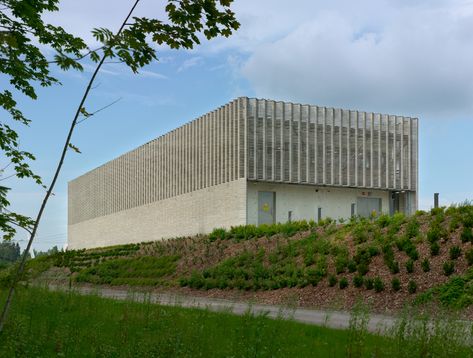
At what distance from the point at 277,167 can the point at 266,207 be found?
2.82m

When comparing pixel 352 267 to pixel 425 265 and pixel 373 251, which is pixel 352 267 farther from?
pixel 425 265

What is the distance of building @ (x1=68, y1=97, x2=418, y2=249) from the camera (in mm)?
37688

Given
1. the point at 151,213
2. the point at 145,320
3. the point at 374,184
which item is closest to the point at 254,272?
the point at 145,320

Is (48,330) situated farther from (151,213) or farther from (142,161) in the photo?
(142,161)

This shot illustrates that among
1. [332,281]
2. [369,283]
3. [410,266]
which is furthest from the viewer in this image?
[332,281]

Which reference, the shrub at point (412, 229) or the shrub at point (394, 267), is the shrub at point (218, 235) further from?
the shrub at point (394, 267)

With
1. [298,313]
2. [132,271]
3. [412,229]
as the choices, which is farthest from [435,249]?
[132,271]

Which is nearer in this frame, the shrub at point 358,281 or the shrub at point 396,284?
the shrub at point 396,284

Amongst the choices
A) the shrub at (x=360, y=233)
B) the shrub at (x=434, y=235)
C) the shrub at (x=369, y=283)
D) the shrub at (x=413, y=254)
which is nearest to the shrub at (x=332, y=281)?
the shrub at (x=369, y=283)

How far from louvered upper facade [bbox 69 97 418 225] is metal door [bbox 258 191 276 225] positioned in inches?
52.0

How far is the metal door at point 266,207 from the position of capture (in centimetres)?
3834

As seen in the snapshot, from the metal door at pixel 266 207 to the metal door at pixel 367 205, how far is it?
7696 mm

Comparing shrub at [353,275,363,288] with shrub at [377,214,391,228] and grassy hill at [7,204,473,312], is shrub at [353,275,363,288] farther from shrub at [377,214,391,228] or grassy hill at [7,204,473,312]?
shrub at [377,214,391,228]

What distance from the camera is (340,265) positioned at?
59.9 feet
